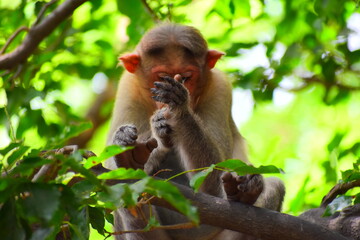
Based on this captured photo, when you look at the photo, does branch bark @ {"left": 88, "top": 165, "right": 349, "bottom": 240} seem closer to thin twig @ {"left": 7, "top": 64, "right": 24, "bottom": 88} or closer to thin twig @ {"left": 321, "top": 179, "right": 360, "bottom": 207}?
thin twig @ {"left": 321, "top": 179, "right": 360, "bottom": 207}

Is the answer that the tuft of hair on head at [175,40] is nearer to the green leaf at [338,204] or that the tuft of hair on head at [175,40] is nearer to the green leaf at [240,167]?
the green leaf at [338,204]

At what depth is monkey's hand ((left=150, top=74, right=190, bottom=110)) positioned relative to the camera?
5.54 m

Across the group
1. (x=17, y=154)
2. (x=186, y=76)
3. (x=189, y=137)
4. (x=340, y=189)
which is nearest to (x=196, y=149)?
(x=189, y=137)

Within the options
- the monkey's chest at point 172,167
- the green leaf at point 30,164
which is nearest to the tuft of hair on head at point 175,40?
the monkey's chest at point 172,167

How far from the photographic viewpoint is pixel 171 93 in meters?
5.62

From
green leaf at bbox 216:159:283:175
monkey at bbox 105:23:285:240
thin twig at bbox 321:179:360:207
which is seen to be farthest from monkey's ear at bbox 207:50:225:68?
green leaf at bbox 216:159:283:175

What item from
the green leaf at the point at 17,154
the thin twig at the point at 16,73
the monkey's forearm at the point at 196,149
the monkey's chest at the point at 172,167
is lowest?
the monkey's chest at the point at 172,167

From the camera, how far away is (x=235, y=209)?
4305mm

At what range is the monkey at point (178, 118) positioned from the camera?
5.82 m

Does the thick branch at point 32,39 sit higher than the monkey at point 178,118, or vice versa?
the thick branch at point 32,39

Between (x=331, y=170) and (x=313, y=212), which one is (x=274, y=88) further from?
(x=313, y=212)

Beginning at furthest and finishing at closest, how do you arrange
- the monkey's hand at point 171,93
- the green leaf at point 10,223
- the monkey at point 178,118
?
the monkey at point 178,118, the monkey's hand at point 171,93, the green leaf at point 10,223

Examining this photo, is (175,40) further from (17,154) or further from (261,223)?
→ (17,154)

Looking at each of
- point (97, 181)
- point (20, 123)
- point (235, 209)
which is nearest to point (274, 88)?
point (20, 123)
